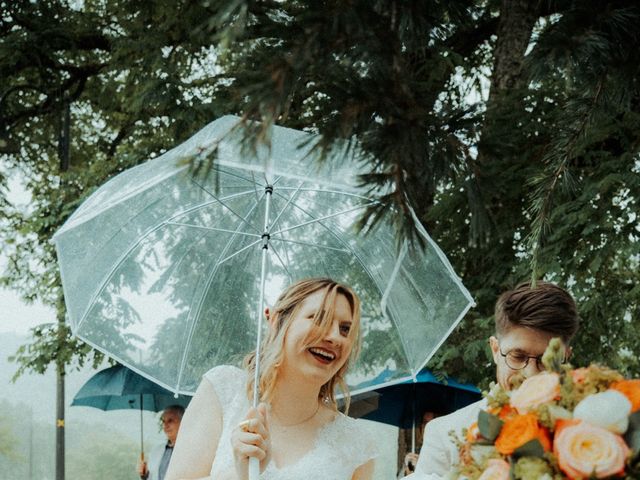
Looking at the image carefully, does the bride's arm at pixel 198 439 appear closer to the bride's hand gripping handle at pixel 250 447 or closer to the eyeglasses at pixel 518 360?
the bride's hand gripping handle at pixel 250 447

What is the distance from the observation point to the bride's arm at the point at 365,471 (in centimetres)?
314

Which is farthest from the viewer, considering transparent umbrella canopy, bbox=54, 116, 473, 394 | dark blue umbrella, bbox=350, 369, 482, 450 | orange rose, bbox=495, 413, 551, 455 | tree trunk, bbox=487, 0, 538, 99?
tree trunk, bbox=487, 0, 538, 99

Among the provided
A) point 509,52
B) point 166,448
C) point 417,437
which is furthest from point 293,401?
point 509,52

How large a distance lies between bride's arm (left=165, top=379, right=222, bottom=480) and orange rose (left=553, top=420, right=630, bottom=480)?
1.68m

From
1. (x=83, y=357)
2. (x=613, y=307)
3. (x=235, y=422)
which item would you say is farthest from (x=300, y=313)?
(x=83, y=357)

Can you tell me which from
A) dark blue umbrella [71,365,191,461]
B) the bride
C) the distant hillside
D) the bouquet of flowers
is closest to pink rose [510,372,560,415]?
the bouquet of flowers

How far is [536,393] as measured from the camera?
1.54 m

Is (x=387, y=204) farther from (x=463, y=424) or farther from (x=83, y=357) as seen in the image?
(x=83, y=357)

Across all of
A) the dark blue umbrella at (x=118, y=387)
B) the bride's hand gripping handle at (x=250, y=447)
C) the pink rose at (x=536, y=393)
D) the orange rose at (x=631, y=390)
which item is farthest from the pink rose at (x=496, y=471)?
the dark blue umbrella at (x=118, y=387)

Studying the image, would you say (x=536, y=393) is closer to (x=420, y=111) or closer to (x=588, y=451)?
(x=588, y=451)

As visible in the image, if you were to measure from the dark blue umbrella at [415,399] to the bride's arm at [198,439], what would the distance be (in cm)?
371

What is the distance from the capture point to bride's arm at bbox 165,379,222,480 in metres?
2.82

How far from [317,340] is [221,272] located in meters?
1.00

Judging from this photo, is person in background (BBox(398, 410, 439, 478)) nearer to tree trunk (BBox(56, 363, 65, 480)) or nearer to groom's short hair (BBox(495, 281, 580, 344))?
groom's short hair (BBox(495, 281, 580, 344))
